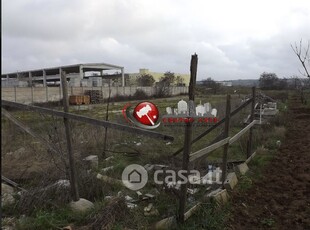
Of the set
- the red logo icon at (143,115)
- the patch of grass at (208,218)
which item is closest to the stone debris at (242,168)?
the patch of grass at (208,218)

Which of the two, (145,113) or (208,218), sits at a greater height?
(145,113)

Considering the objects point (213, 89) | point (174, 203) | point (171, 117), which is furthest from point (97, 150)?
point (213, 89)

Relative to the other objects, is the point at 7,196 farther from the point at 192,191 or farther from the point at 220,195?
the point at 220,195

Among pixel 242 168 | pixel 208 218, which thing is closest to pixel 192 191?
pixel 208 218

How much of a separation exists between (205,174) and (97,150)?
3.01 m

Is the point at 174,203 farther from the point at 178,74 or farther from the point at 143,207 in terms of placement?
the point at 178,74

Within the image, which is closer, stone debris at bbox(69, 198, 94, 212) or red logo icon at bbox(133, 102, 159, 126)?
stone debris at bbox(69, 198, 94, 212)

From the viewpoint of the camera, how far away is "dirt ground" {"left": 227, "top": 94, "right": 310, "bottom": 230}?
12.0 ft

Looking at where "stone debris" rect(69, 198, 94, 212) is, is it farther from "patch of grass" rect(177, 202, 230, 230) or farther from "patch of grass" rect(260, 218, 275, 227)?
"patch of grass" rect(260, 218, 275, 227)

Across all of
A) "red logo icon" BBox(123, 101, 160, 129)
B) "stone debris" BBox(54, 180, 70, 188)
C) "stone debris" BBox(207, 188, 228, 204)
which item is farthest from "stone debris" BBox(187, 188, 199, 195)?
"red logo icon" BBox(123, 101, 160, 129)

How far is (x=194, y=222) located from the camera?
3412 millimetres

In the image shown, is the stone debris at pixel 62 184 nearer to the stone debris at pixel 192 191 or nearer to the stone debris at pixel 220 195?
the stone debris at pixel 192 191

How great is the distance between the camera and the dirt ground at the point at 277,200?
3666 millimetres

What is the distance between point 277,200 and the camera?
4371 mm
